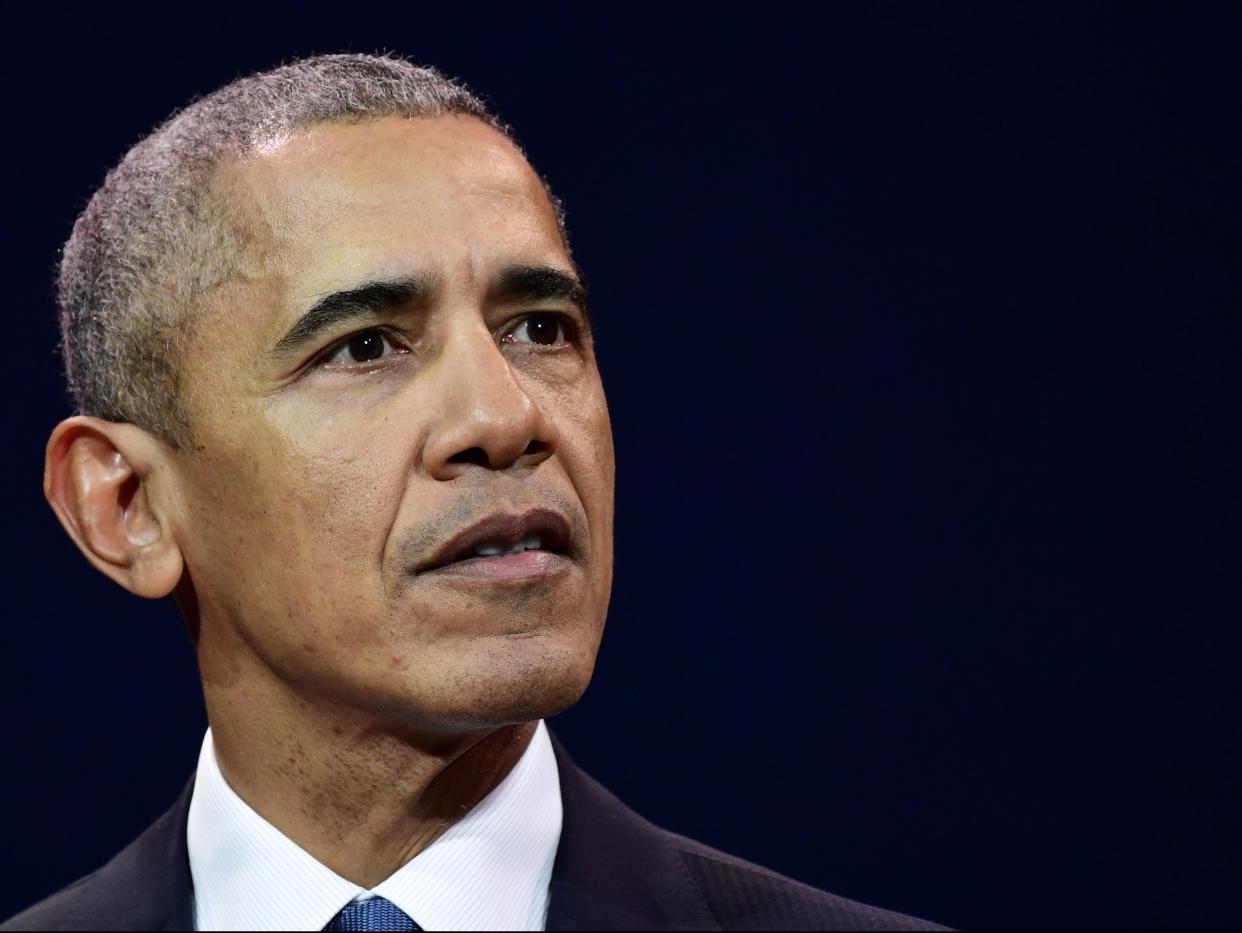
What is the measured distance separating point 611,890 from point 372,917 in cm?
32

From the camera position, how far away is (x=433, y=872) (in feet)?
7.59

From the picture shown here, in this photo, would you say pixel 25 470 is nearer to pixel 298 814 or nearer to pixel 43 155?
pixel 43 155

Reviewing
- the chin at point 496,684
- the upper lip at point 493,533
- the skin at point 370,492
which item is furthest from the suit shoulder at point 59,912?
the upper lip at point 493,533

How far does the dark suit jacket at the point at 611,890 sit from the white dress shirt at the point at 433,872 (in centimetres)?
3

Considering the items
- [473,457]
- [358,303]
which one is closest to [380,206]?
[358,303]

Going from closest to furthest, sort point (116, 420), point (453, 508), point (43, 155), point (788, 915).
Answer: point (453, 508) → point (788, 915) → point (116, 420) → point (43, 155)

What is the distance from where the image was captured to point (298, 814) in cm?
242

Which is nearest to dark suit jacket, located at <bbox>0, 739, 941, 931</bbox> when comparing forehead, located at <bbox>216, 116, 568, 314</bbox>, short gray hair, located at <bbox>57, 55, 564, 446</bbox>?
short gray hair, located at <bbox>57, 55, 564, 446</bbox>

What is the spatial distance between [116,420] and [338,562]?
20.4 inches

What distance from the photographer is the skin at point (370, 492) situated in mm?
2201

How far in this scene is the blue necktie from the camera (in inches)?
89.4

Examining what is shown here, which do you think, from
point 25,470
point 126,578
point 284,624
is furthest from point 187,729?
point 284,624

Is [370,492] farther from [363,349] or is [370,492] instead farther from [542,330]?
[542,330]

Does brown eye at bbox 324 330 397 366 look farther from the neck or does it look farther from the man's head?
the neck
